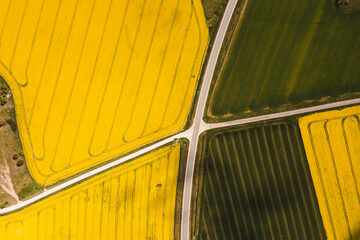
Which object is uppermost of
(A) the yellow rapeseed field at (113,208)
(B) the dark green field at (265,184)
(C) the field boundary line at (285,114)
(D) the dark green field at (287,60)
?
(D) the dark green field at (287,60)

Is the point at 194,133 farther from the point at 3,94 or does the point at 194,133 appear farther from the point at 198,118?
the point at 3,94

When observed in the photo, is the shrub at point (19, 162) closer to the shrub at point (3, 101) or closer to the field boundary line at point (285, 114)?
the shrub at point (3, 101)

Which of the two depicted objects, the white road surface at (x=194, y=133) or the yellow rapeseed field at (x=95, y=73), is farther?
the white road surface at (x=194, y=133)

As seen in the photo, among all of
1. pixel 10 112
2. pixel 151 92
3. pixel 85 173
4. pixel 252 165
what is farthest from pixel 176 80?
pixel 10 112

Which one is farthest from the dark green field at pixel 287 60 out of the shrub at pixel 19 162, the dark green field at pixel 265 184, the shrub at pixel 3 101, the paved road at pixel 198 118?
the shrub at pixel 3 101

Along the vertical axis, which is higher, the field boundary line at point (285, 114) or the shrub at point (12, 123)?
the field boundary line at point (285, 114)

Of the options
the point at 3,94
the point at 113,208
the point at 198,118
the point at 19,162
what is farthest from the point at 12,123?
the point at 198,118
